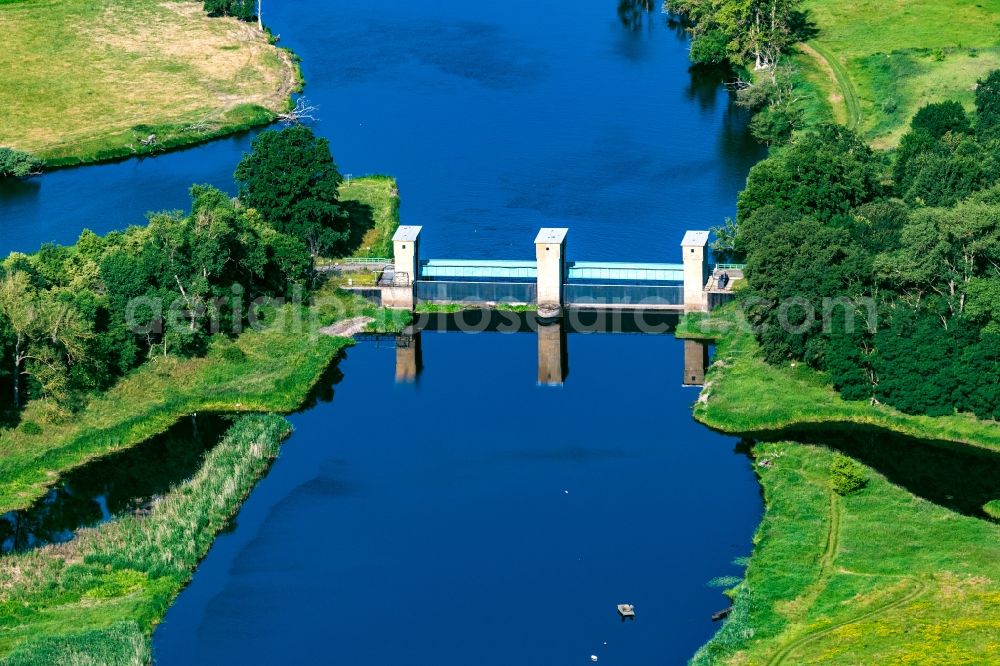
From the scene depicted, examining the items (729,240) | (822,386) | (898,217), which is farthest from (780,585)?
(729,240)

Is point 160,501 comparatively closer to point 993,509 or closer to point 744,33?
point 993,509

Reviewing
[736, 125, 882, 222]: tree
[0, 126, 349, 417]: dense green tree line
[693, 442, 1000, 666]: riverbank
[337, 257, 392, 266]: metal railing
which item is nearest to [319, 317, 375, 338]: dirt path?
[0, 126, 349, 417]: dense green tree line

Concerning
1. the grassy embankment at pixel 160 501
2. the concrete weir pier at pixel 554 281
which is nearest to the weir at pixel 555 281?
the concrete weir pier at pixel 554 281

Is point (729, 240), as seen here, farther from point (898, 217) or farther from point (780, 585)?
point (780, 585)

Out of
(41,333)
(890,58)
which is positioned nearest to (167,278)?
(41,333)

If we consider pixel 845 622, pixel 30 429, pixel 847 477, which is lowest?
pixel 845 622

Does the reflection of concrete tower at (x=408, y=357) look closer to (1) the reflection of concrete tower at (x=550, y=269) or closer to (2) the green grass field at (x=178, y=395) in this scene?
(2) the green grass field at (x=178, y=395)
